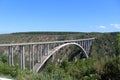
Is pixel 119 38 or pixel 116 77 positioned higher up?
pixel 119 38

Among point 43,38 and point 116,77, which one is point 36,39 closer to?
point 43,38

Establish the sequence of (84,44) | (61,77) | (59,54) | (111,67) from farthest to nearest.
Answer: (59,54)
(84,44)
(111,67)
(61,77)

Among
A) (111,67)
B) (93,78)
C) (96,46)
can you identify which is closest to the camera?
(93,78)

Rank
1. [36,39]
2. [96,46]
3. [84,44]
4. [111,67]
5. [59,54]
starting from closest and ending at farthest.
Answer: [111,67], [84,44], [59,54], [96,46], [36,39]

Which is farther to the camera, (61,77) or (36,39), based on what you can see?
(36,39)

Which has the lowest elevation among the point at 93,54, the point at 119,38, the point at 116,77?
the point at 93,54

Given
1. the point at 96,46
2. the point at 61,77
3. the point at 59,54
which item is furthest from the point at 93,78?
the point at 96,46

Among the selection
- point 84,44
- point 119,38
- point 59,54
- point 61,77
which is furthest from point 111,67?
point 59,54

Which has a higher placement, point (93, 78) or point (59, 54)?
point (93, 78)

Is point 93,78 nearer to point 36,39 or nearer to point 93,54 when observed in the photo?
point 93,54
